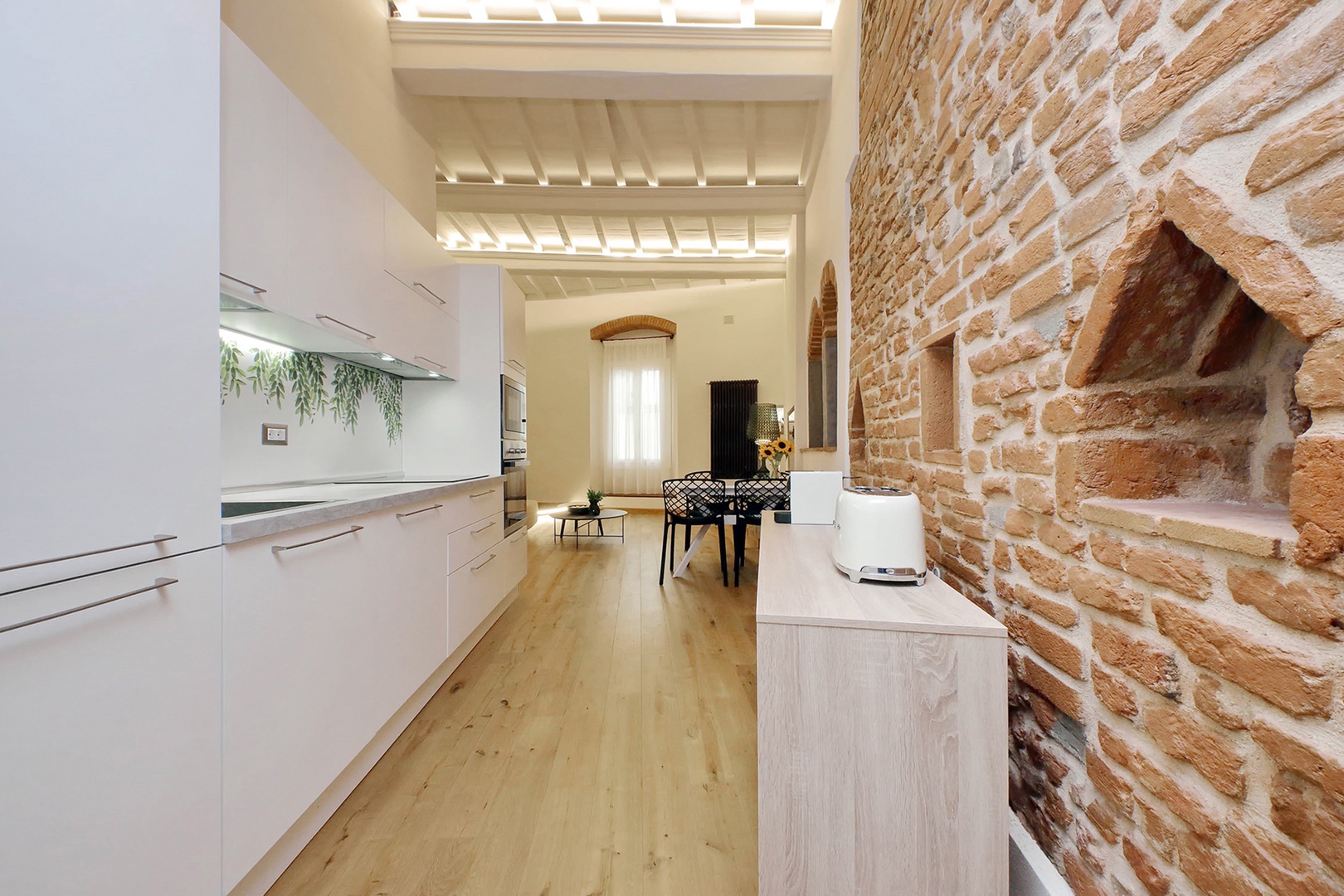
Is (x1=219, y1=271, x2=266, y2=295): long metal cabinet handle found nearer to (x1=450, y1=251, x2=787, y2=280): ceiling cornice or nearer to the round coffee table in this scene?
the round coffee table

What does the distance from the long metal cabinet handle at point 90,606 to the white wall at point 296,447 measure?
1068 millimetres

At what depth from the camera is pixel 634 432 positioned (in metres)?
9.14

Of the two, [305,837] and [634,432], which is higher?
[634,432]

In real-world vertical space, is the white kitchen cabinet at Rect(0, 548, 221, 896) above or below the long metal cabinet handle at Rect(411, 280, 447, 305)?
below

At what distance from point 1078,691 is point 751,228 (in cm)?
650

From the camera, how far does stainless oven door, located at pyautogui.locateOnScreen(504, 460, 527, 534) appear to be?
344 cm

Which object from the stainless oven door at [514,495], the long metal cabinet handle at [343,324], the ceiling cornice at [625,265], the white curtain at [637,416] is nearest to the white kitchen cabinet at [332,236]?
the long metal cabinet handle at [343,324]

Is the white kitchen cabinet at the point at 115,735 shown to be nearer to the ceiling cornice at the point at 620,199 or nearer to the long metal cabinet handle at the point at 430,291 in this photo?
the long metal cabinet handle at the point at 430,291

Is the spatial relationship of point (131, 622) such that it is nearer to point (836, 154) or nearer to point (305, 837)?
point (305, 837)

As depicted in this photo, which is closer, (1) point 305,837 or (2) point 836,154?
(1) point 305,837

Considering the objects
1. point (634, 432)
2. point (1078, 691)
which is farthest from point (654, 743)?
point (634, 432)

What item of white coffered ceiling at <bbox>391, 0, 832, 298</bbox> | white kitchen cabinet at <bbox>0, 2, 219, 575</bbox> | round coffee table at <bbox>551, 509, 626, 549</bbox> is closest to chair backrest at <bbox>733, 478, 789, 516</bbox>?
round coffee table at <bbox>551, 509, 626, 549</bbox>

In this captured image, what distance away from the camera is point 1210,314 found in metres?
0.87

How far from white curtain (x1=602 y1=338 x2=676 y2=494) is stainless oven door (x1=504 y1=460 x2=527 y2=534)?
5.22m
